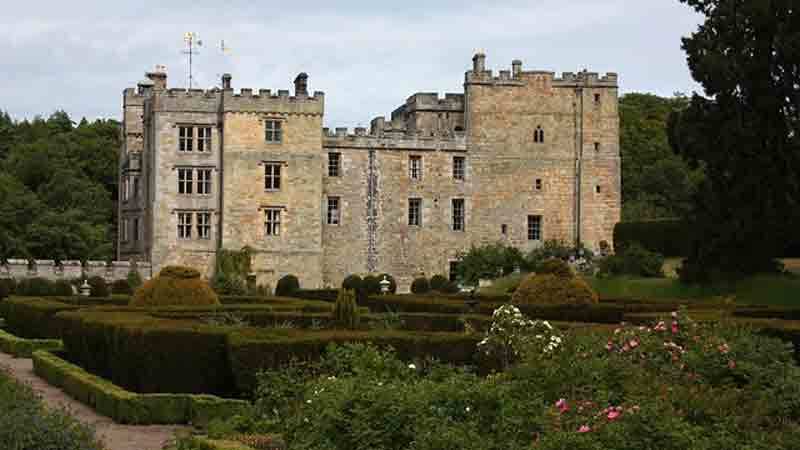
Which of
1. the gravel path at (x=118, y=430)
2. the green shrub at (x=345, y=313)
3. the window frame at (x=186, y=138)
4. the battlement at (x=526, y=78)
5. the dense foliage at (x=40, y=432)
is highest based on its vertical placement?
the battlement at (x=526, y=78)

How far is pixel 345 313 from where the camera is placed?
1892cm

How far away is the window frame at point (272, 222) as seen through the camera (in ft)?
163

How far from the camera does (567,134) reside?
53125mm

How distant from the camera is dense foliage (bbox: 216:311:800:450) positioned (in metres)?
9.40

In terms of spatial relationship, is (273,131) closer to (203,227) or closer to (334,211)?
(334,211)

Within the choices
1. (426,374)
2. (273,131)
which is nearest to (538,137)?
(273,131)

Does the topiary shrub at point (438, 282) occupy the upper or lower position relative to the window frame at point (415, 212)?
lower

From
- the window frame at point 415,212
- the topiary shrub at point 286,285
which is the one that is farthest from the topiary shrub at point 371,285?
the window frame at point 415,212

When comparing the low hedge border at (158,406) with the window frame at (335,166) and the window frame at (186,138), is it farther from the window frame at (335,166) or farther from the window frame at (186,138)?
the window frame at (335,166)

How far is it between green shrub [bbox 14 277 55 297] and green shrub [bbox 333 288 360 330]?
26.6m

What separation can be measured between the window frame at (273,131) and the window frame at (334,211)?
3.24 metres

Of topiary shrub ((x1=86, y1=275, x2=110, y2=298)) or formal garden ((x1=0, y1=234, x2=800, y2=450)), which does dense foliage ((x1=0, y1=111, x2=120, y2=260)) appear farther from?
formal garden ((x1=0, y1=234, x2=800, y2=450))

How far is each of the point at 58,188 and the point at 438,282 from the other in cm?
1960

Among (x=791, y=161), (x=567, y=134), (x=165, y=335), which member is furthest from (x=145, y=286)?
(x=567, y=134)
